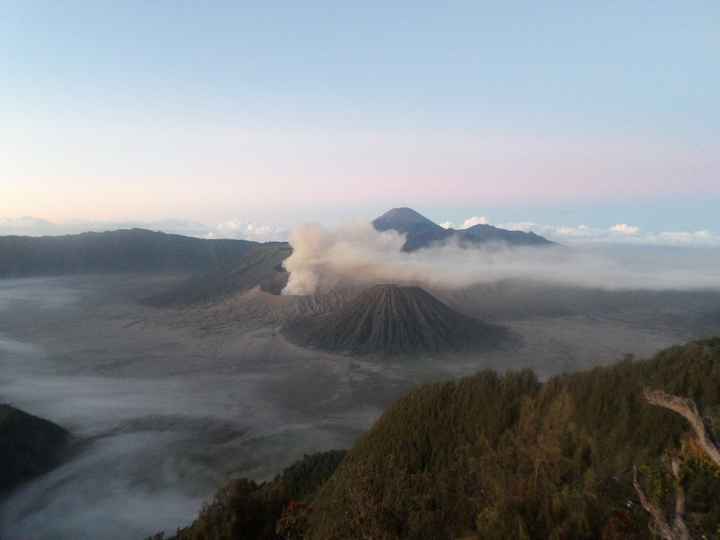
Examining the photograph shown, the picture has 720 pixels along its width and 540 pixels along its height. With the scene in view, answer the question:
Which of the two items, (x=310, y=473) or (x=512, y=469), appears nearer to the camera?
(x=512, y=469)

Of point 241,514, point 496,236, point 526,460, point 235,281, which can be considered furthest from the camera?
point 496,236

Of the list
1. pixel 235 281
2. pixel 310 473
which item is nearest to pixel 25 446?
pixel 310 473

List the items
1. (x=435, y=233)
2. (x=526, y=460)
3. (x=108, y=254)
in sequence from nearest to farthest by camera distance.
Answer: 1. (x=526, y=460)
2. (x=108, y=254)
3. (x=435, y=233)

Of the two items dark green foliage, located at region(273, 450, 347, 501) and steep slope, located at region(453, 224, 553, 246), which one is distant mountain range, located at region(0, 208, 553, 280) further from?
dark green foliage, located at region(273, 450, 347, 501)

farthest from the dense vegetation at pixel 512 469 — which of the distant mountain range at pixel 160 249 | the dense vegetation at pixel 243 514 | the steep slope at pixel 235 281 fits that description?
the distant mountain range at pixel 160 249

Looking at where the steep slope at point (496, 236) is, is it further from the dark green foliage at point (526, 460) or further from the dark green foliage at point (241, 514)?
the dark green foliage at point (241, 514)

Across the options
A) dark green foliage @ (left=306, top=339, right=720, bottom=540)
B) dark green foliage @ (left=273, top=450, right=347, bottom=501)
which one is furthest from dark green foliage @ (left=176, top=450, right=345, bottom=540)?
dark green foliage @ (left=273, top=450, right=347, bottom=501)

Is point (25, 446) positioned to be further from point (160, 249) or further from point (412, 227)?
point (412, 227)
